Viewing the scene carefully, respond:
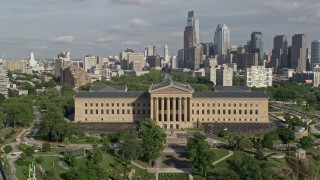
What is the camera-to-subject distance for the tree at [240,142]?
55531 mm

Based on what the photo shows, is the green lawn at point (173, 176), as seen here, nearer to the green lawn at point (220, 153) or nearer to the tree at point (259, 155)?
the green lawn at point (220, 153)

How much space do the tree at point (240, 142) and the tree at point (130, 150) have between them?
43.7 feet

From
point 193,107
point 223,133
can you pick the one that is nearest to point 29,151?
point 223,133

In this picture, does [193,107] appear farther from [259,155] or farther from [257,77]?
[257,77]

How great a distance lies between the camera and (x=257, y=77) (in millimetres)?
148875

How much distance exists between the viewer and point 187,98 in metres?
73.1

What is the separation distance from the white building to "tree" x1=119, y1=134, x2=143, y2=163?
334 feet

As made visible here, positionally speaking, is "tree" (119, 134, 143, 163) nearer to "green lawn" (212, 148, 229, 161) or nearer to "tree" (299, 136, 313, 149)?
"green lawn" (212, 148, 229, 161)

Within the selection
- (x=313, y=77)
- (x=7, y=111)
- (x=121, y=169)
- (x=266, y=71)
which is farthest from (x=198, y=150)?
(x=313, y=77)

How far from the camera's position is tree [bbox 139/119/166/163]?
171 feet

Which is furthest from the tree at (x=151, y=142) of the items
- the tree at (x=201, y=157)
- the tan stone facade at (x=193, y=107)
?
the tan stone facade at (x=193, y=107)

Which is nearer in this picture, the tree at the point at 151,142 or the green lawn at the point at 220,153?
the tree at the point at 151,142

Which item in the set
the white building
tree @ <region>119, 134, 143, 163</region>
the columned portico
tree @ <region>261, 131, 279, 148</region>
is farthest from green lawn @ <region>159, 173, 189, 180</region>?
the white building

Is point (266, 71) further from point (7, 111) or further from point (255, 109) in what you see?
point (7, 111)
